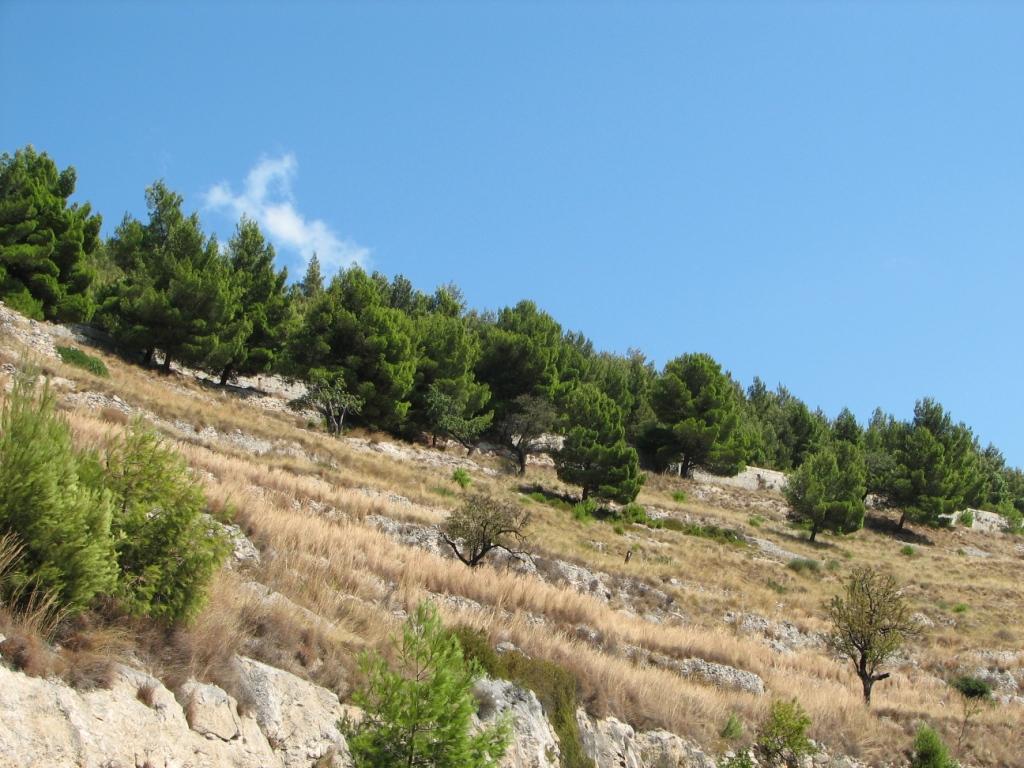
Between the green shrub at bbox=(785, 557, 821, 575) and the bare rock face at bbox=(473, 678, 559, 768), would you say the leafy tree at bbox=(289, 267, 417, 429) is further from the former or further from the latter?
the bare rock face at bbox=(473, 678, 559, 768)

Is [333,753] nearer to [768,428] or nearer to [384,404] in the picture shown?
[384,404]

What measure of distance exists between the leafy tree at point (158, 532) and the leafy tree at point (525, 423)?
44.6 meters

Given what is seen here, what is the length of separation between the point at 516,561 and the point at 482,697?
14.6 metres

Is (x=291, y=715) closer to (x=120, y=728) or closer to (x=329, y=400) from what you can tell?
(x=120, y=728)

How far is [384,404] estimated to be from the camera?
157ft

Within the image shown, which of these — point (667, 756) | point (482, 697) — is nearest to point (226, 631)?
point (482, 697)

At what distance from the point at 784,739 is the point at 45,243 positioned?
1773 inches

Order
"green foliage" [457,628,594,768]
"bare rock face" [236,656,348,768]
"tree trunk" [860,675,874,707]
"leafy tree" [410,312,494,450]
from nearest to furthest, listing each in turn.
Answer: "bare rock face" [236,656,348,768], "green foliage" [457,628,594,768], "tree trunk" [860,675,874,707], "leafy tree" [410,312,494,450]

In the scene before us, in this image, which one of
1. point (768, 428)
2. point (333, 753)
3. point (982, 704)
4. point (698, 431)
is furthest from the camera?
point (768, 428)

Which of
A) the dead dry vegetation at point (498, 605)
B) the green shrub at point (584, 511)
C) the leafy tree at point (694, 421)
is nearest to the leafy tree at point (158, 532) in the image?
the dead dry vegetation at point (498, 605)

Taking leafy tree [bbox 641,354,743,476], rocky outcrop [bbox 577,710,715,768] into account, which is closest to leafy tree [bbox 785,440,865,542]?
leafy tree [bbox 641,354,743,476]

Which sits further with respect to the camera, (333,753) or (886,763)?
(886,763)

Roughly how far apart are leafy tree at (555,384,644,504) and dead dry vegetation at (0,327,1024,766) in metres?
3.70

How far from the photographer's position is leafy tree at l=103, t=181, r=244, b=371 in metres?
41.4
